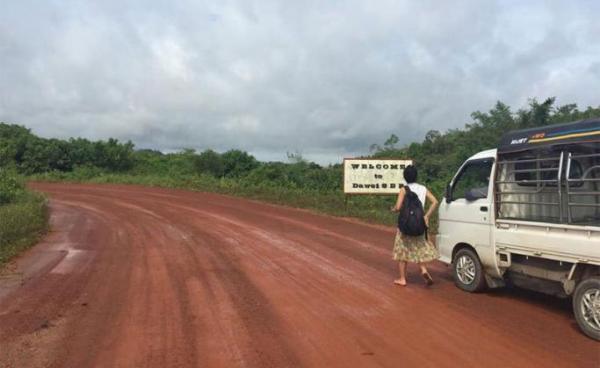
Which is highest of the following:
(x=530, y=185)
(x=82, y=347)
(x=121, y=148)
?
(x=121, y=148)

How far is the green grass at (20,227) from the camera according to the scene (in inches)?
449

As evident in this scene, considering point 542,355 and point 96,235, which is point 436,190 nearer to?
point 96,235

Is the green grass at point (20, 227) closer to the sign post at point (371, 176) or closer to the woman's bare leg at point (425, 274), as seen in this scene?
the woman's bare leg at point (425, 274)

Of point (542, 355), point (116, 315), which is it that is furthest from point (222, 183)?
point (542, 355)

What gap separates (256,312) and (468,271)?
10.7 ft

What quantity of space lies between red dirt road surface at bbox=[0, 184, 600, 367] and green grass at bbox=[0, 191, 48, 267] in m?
0.40

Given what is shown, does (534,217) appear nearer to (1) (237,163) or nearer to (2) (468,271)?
(2) (468,271)

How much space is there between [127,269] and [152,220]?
24.3 ft

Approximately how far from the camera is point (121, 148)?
44625mm

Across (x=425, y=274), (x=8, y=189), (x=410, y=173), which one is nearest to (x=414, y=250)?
(x=425, y=274)

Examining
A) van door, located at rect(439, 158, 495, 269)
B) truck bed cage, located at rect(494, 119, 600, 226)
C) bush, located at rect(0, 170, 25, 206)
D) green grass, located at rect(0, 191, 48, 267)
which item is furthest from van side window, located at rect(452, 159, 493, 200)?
bush, located at rect(0, 170, 25, 206)

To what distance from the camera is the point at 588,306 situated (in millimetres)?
6141

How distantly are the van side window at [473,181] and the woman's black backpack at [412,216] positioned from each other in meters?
0.71

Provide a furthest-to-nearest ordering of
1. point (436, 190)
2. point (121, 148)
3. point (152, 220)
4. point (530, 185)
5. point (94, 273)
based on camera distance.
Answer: point (121, 148) → point (436, 190) → point (152, 220) → point (94, 273) → point (530, 185)
